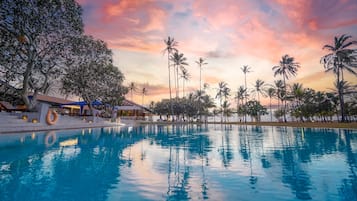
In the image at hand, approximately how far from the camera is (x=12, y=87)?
20.8 meters

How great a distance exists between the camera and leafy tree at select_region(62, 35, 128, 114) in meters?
25.7

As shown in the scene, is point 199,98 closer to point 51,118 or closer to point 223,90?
point 223,90

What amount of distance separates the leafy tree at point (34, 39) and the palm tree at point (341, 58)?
43.3 meters

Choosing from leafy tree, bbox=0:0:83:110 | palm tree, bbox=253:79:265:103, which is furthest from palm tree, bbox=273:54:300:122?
leafy tree, bbox=0:0:83:110

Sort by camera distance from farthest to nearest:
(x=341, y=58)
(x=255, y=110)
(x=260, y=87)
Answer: (x=260, y=87), (x=255, y=110), (x=341, y=58)

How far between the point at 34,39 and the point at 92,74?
453 inches

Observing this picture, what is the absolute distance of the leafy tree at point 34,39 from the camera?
17.9m

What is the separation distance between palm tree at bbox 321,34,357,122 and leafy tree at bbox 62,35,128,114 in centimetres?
4001

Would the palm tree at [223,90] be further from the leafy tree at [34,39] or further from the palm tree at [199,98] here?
the leafy tree at [34,39]

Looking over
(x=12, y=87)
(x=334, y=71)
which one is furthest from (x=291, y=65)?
(x=12, y=87)

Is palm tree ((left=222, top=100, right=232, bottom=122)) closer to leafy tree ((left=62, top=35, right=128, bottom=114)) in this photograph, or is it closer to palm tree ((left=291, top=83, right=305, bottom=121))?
palm tree ((left=291, top=83, right=305, bottom=121))

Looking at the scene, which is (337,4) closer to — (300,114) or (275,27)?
(275,27)

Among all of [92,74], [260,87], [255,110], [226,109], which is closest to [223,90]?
[226,109]

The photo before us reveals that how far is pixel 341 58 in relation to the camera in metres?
37.2
